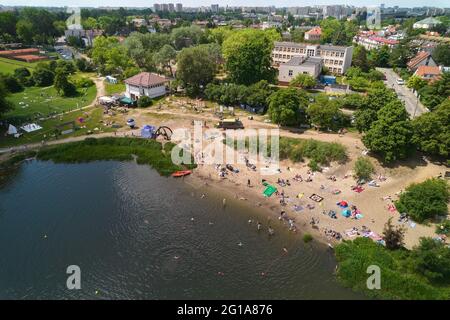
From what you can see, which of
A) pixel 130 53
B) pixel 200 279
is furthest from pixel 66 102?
pixel 200 279

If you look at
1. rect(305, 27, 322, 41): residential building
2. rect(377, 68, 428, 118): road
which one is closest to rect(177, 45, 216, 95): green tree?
rect(377, 68, 428, 118): road

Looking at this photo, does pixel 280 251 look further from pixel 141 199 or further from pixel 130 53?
pixel 130 53

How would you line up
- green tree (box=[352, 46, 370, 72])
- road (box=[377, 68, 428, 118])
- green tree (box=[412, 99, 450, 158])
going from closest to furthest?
green tree (box=[412, 99, 450, 158])
road (box=[377, 68, 428, 118])
green tree (box=[352, 46, 370, 72])

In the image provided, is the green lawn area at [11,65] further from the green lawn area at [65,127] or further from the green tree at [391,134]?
the green tree at [391,134]

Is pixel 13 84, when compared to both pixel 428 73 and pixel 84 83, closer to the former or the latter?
pixel 84 83

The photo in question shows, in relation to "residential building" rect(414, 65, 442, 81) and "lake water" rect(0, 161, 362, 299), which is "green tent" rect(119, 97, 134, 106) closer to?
"lake water" rect(0, 161, 362, 299)

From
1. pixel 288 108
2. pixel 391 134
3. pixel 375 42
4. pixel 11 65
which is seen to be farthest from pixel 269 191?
pixel 375 42

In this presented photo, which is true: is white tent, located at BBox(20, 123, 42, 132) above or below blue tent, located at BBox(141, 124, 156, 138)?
above
